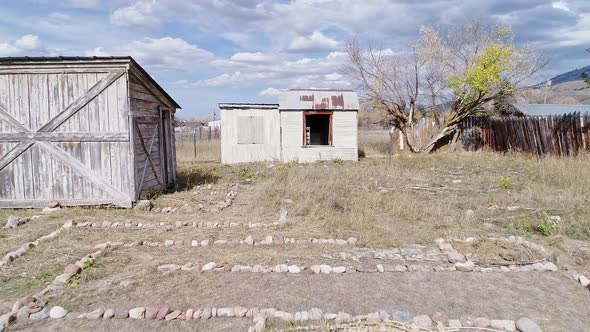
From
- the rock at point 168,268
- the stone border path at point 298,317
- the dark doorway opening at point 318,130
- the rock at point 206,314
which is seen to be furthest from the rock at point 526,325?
the dark doorway opening at point 318,130

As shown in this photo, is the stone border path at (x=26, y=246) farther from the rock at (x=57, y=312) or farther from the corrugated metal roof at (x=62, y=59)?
the corrugated metal roof at (x=62, y=59)

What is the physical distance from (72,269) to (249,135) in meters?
13.1

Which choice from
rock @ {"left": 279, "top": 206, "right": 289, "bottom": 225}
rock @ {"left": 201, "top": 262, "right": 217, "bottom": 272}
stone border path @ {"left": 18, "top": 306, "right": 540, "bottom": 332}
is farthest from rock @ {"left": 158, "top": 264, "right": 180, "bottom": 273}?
rock @ {"left": 279, "top": 206, "right": 289, "bottom": 225}

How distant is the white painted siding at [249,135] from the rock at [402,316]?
14.2 meters

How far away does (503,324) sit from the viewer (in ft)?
11.5

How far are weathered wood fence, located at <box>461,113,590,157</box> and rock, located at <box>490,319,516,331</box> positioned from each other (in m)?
12.5

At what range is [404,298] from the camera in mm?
4086

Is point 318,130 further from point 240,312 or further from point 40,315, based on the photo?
point 40,315

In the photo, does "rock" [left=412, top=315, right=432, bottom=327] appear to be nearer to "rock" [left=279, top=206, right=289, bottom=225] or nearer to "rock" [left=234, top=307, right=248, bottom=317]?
"rock" [left=234, top=307, right=248, bottom=317]

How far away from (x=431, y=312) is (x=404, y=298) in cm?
35

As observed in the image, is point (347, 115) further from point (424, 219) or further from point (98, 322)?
point (98, 322)

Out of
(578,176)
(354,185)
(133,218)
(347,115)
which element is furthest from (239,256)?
(347,115)

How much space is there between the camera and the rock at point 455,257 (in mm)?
5133

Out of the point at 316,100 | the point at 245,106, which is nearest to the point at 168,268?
the point at 245,106
